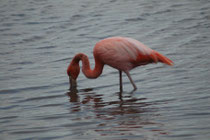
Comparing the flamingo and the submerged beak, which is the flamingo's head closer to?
the submerged beak

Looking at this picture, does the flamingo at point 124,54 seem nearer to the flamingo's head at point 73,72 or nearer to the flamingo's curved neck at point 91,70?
the flamingo's curved neck at point 91,70

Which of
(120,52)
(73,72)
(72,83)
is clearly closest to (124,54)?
(120,52)

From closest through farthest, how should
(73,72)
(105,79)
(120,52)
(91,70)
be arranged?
(120,52), (91,70), (73,72), (105,79)

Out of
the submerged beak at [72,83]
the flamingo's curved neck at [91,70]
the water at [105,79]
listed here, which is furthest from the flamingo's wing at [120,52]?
the submerged beak at [72,83]

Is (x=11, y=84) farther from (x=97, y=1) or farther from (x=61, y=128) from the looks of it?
(x=97, y=1)

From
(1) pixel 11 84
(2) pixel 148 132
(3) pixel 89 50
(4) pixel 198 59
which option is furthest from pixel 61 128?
(3) pixel 89 50

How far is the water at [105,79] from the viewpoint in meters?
5.35

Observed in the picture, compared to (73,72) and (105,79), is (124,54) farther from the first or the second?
(105,79)

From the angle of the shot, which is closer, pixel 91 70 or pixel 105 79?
pixel 91 70

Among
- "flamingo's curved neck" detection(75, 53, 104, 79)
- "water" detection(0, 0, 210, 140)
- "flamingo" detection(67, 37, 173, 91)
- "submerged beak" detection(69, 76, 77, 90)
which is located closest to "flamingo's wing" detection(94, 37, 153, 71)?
"flamingo" detection(67, 37, 173, 91)

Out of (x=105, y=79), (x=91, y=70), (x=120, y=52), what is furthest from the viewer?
(x=105, y=79)

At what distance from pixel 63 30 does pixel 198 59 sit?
605 cm

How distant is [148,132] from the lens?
497cm

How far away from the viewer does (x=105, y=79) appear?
856 cm
